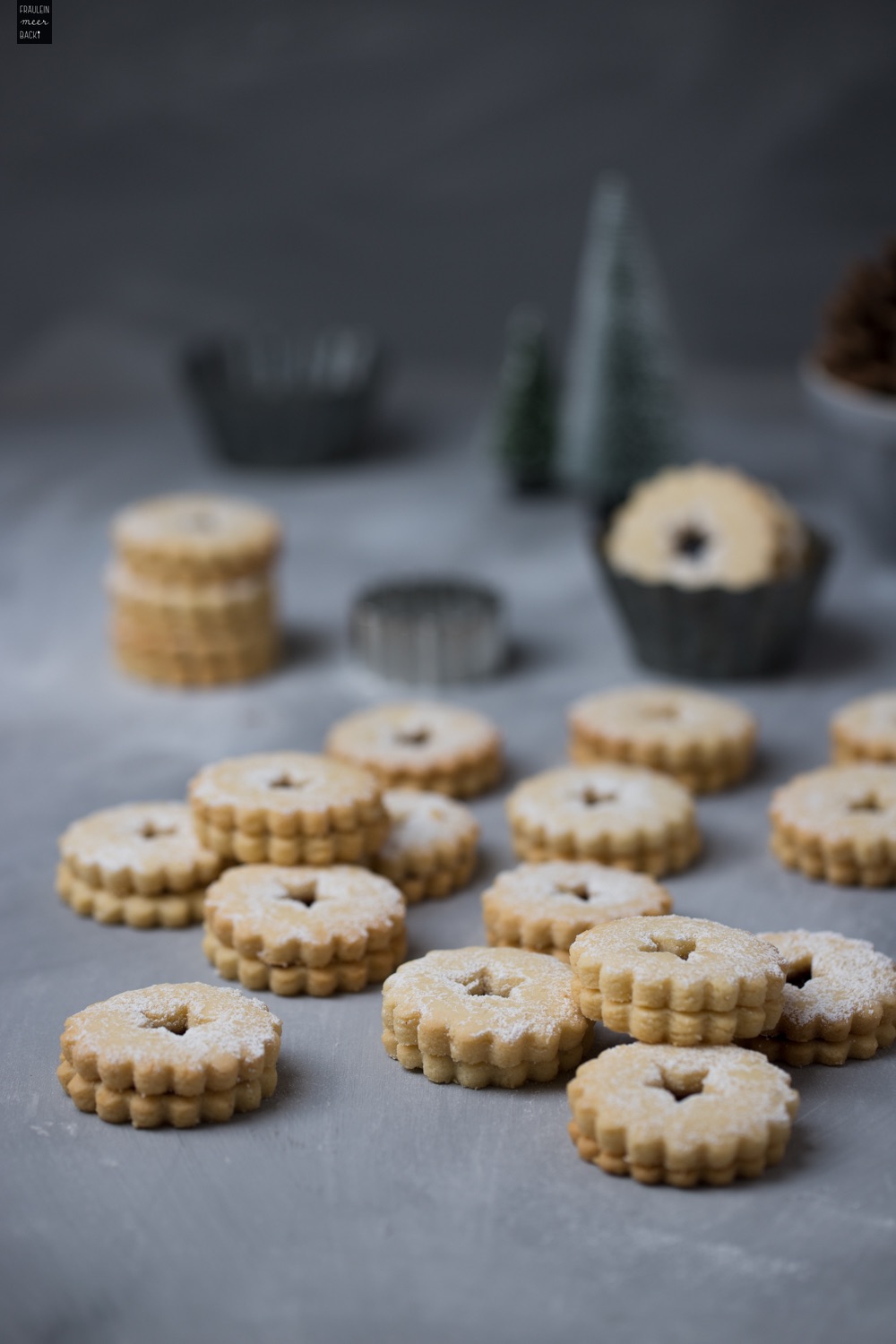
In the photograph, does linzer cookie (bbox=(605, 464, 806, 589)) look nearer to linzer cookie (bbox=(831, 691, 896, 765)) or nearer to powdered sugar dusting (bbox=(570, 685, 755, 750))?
powdered sugar dusting (bbox=(570, 685, 755, 750))

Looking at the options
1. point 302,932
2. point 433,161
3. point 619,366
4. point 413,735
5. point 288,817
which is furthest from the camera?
point 433,161

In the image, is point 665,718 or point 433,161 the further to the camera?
point 433,161

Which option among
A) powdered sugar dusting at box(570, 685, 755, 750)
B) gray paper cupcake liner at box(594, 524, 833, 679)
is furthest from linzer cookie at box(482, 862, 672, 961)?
gray paper cupcake liner at box(594, 524, 833, 679)

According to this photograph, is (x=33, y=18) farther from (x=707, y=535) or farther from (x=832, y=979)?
(x=832, y=979)

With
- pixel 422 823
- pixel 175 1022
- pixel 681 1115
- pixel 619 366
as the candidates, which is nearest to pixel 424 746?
pixel 422 823

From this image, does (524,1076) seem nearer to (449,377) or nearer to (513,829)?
(513,829)

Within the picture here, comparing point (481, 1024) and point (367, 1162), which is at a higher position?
point (481, 1024)

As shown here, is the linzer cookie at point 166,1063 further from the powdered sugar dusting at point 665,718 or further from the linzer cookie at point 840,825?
the powdered sugar dusting at point 665,718
